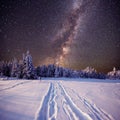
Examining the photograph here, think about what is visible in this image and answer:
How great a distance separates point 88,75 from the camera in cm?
11419

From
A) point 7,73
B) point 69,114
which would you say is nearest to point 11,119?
point 69,114

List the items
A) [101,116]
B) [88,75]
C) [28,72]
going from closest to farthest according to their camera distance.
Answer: [101,116] → [28,72] → [88,75]

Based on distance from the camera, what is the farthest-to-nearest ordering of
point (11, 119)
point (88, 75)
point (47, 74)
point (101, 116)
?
point (88, 75), point (47, 74), point (101, 116), point (11, 119)

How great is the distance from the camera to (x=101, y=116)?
18.4 feet

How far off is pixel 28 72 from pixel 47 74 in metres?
38.5

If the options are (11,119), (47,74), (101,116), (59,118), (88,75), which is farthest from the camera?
(88,75)

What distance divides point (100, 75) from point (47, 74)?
57832 millimetres

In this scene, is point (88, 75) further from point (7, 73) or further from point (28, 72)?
point (28, 72)

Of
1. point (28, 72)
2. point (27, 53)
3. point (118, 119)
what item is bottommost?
point (118, 119)

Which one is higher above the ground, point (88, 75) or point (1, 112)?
point (88, 75)

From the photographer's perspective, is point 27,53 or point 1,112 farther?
point 27,53

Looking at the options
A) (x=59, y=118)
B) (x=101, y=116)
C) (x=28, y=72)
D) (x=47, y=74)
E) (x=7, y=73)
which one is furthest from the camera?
(x=47, y=74)

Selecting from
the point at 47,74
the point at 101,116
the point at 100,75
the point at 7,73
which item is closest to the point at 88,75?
the point at 100,75

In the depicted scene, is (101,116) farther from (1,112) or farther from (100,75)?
(100,75)
